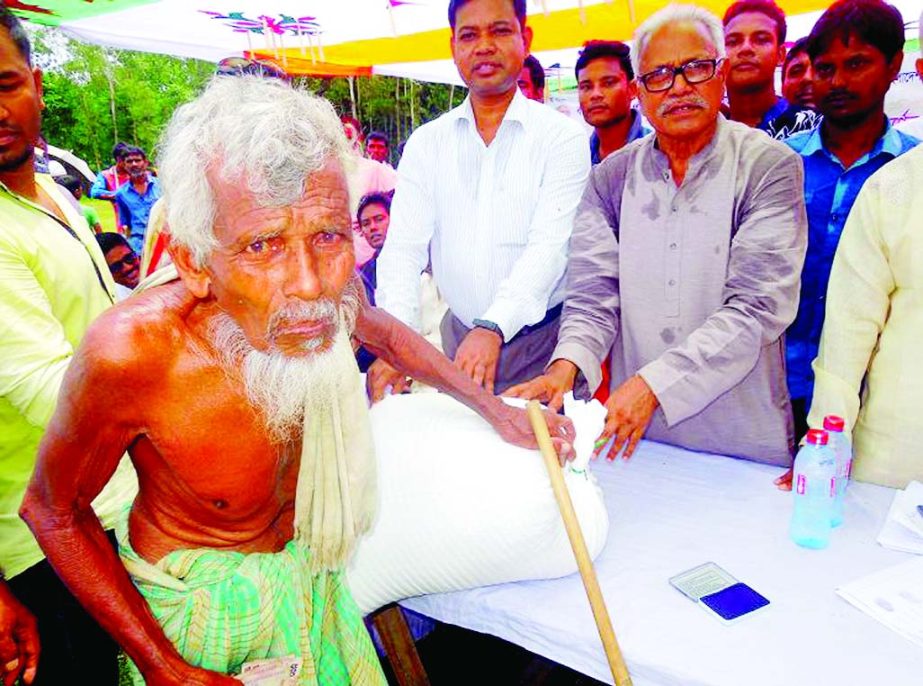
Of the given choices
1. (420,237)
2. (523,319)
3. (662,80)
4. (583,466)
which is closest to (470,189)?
(420,237)

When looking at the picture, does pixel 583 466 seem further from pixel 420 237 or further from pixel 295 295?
pixel 420 237

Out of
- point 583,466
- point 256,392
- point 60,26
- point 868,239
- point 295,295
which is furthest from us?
point 60,26

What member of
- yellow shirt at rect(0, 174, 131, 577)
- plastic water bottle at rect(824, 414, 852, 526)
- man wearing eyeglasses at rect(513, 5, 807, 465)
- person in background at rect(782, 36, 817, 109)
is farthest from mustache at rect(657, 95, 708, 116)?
person in background at rect(782, 36, 817, 109)

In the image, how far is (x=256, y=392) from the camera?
134 cm

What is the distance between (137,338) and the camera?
1.25 metres

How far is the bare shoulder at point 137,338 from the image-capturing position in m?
1.21

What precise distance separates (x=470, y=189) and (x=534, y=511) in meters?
1.50

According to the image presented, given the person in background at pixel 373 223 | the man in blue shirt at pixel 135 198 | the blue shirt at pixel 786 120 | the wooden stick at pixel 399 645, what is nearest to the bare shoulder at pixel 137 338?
the wooden stick at pixel 399 645

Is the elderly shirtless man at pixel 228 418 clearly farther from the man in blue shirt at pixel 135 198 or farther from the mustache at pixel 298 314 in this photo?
the man in blue shirt at pixel 135 198

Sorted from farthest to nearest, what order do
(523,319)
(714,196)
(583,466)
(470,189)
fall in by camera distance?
(470,189) < (523,319) < (714,196) < (583,466)

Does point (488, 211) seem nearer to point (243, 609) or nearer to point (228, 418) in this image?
point (228, 418)

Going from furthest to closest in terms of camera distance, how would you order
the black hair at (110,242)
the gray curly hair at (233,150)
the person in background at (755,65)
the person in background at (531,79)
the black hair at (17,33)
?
the black hair at (110,242)
the person in background at (531,79)
the person in background at (755,65)
the black hair at (17,33)
the gray curly hair at (233,150)

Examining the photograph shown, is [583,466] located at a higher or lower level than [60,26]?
lower

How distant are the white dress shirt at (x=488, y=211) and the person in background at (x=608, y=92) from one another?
121 cm
